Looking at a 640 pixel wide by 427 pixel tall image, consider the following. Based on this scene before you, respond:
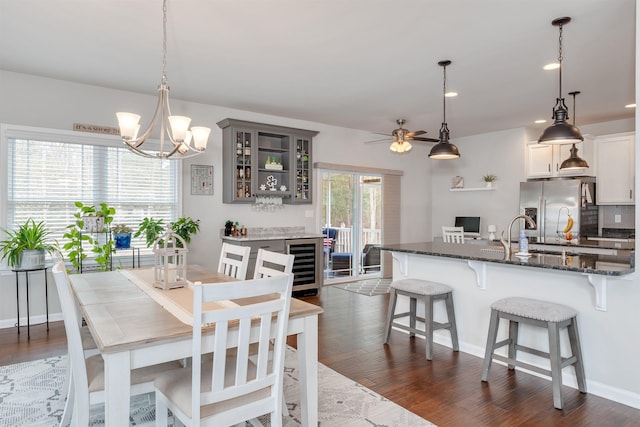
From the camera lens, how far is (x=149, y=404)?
2.54 meters

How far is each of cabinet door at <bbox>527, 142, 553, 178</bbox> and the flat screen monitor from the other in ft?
4.10

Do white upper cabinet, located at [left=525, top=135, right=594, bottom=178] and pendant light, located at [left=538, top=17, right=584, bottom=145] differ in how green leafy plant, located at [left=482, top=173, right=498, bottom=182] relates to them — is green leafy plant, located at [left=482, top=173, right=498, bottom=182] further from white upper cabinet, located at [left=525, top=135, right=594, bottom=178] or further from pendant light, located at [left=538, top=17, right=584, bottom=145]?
pendant light, located at [left=538, top=17, right=584, bottom=145]

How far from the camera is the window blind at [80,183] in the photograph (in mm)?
4242

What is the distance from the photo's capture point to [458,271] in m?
3.64

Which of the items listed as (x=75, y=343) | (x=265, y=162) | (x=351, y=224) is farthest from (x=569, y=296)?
(x=351, y=224)

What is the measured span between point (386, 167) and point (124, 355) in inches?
256

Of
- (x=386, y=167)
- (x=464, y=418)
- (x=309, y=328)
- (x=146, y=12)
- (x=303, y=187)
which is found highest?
(x=146, y=12)

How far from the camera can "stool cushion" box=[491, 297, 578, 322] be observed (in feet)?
8.63

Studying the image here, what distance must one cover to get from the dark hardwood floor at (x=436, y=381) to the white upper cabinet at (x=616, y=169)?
4.05m

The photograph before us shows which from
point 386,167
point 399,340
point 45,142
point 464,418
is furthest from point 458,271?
point 45,142

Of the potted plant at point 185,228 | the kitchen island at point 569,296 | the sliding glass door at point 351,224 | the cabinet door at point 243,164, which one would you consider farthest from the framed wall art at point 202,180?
the kitchen island at point 569,296

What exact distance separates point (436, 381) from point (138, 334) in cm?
227

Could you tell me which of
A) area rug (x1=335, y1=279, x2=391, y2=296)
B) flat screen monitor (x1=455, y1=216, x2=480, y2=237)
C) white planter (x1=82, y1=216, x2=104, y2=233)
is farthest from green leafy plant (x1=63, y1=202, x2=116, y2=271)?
flat screen monitor (x1=455, y1=216, x2=480, y2=237)

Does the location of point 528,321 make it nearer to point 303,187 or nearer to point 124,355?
point 124,355
